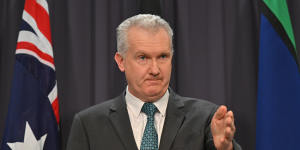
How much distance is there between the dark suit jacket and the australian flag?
0.92 meters

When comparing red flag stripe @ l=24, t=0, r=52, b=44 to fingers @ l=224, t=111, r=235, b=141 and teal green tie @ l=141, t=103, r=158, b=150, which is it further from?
fingers @ l=224, t=111, r=235, b=141

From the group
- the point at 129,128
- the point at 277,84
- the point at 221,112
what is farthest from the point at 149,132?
the point at 277,84

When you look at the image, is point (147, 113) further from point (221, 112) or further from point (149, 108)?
point (221, 112)

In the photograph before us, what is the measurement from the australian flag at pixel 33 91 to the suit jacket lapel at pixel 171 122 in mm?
1160

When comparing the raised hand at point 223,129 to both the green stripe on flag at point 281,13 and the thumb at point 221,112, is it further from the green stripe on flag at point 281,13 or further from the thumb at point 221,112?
the green stripe on flag at point 281,13

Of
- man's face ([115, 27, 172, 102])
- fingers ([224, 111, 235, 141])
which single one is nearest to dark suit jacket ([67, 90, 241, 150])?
man's face ([115, 27, 172, 102])

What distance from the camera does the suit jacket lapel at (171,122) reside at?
5.27 feet

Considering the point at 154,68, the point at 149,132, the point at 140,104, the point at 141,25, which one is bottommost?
the point at 149,132

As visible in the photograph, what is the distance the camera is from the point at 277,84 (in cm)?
240

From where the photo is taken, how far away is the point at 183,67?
9.57 feet

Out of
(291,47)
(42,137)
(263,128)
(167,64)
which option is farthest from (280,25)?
(42,137)

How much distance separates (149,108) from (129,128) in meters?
0.13

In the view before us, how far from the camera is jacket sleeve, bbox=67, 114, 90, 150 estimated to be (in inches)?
66.1

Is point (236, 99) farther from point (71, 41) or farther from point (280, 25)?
point (71, 41)
